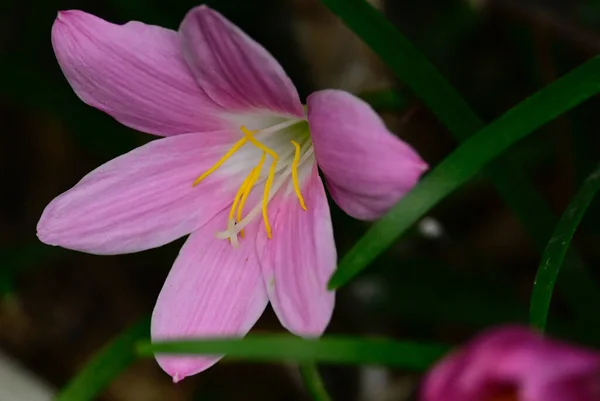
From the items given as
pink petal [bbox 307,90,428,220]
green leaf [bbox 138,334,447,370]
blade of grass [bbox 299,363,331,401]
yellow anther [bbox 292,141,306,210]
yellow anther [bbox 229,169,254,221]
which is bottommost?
blade of grass [bbox 299,363,331,401]

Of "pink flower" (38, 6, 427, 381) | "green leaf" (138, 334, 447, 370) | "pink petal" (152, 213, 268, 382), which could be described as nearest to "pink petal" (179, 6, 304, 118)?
"pink flower" (38, 6, 427, 381)

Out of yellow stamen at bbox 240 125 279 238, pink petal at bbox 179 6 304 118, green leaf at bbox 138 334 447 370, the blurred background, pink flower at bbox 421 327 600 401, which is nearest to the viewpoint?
pink flower at bbox 421 327 600 401

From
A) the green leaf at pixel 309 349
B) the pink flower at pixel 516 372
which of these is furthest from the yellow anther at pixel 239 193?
the pink flower at pixel 516 372

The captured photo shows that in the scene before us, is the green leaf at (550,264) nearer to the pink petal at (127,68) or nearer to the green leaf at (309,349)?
the green leaf at (309,349)

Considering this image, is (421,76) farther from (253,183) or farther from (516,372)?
(516,372)

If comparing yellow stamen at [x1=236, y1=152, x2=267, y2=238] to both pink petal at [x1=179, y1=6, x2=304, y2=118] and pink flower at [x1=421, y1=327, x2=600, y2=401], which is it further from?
pink flower at [x1=421, y1=327, x2=600, y2=401]

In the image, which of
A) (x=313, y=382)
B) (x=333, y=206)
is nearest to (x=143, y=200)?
(x=313, y=382)

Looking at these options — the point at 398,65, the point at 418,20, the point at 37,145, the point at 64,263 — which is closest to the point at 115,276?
the point at 64,263
